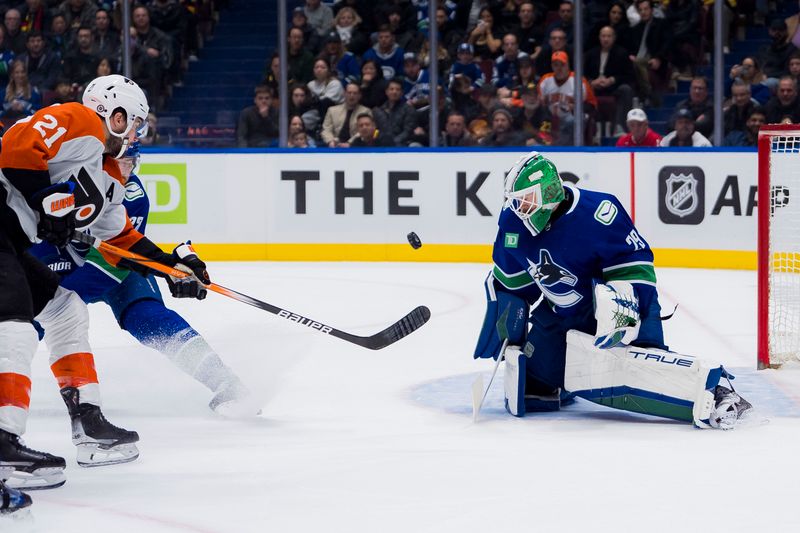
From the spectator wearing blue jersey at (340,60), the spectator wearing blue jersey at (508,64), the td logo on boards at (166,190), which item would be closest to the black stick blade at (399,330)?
the spectator wearing blue jersey at (508,64)

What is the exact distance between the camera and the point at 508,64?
904 centimetres

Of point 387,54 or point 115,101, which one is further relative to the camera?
point 387,54

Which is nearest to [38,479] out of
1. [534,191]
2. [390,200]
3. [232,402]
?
[232,402]

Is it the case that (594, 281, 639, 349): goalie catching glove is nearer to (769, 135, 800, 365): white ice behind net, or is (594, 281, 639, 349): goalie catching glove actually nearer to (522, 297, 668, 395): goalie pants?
(522, 297, 668, 395): goalie pants

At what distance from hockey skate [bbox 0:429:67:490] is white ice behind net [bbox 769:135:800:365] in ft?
9.22

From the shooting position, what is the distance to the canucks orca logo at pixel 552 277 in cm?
394

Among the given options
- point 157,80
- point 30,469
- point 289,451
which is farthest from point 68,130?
point 157,80

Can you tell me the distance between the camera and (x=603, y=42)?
28.5ft

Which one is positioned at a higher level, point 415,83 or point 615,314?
point 415,83

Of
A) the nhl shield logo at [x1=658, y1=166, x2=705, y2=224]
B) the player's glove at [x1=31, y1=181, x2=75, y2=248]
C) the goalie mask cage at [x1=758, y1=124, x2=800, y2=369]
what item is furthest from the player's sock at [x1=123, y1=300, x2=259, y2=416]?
the nhl shield logo at [x1=658, y1=166, x2=705, y2=224]

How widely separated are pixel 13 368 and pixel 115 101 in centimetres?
95

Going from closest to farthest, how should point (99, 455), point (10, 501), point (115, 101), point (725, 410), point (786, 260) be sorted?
point (10, 501) → point (99, 455) → point (115, 101) → point (725, 410) → point (786, 260)

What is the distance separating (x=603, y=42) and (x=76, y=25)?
3.76 m

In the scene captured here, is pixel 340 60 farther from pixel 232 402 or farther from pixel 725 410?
pixel 725 410
